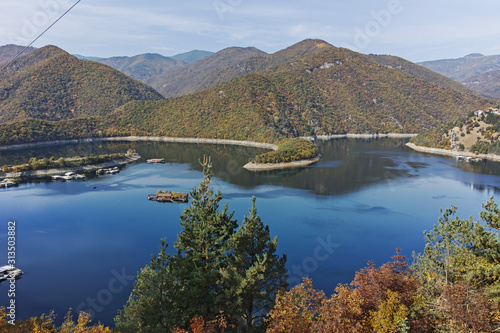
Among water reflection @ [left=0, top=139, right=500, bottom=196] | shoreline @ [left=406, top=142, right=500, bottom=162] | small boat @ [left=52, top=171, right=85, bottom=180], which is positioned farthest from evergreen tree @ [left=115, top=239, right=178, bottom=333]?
shoreline @ [left=406, top=142, right=500, bottom=162]

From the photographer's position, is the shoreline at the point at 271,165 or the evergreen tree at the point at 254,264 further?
the shoreline at the point at 271,165

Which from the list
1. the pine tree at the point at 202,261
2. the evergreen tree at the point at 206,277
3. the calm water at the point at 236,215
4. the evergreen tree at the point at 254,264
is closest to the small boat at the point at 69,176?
the calm water at the point at 236,215

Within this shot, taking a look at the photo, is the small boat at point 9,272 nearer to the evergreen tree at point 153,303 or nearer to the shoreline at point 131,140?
the evergreen tree at point 153,303

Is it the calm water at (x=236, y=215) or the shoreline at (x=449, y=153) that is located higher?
the shoreline at (x=449, y=153)

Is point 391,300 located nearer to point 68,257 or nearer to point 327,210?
point 68,257

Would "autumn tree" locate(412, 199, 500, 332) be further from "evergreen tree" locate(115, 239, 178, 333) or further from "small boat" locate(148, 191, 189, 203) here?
"small boat" locate(148, 191, 189, 203)

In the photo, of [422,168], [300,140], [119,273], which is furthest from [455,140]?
[119,273]

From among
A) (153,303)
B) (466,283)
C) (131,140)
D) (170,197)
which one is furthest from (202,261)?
(131,140)
